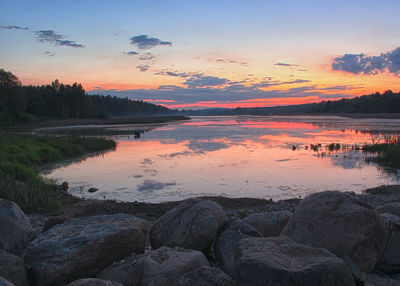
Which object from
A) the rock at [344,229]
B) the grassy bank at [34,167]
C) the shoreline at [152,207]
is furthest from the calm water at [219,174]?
the rock at [344,229]

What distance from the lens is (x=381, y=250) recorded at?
537 cm

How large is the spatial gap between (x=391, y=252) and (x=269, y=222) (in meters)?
2.27

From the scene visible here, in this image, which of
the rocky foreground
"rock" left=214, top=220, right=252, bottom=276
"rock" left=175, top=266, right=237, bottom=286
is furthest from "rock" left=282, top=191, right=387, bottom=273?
"rock" left=175, top=266, right=237, bottom=286

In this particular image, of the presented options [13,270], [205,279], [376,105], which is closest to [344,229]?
[205,279]

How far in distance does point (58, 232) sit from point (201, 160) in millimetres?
17331

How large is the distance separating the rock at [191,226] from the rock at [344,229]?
136 centimetres

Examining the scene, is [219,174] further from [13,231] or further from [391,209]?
[13,231]

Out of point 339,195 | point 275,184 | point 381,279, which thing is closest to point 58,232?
point 339,195

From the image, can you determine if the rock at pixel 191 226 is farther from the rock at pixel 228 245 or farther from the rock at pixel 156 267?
the rock at pixel 156 267

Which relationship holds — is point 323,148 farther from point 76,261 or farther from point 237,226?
point 76,261

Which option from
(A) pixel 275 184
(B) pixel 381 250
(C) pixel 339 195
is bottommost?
(A) pixel 275 184

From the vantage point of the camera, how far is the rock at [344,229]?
5.04 m

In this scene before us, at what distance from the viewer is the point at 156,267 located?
455 cm

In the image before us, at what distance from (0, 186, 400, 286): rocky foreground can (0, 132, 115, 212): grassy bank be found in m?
5.10
